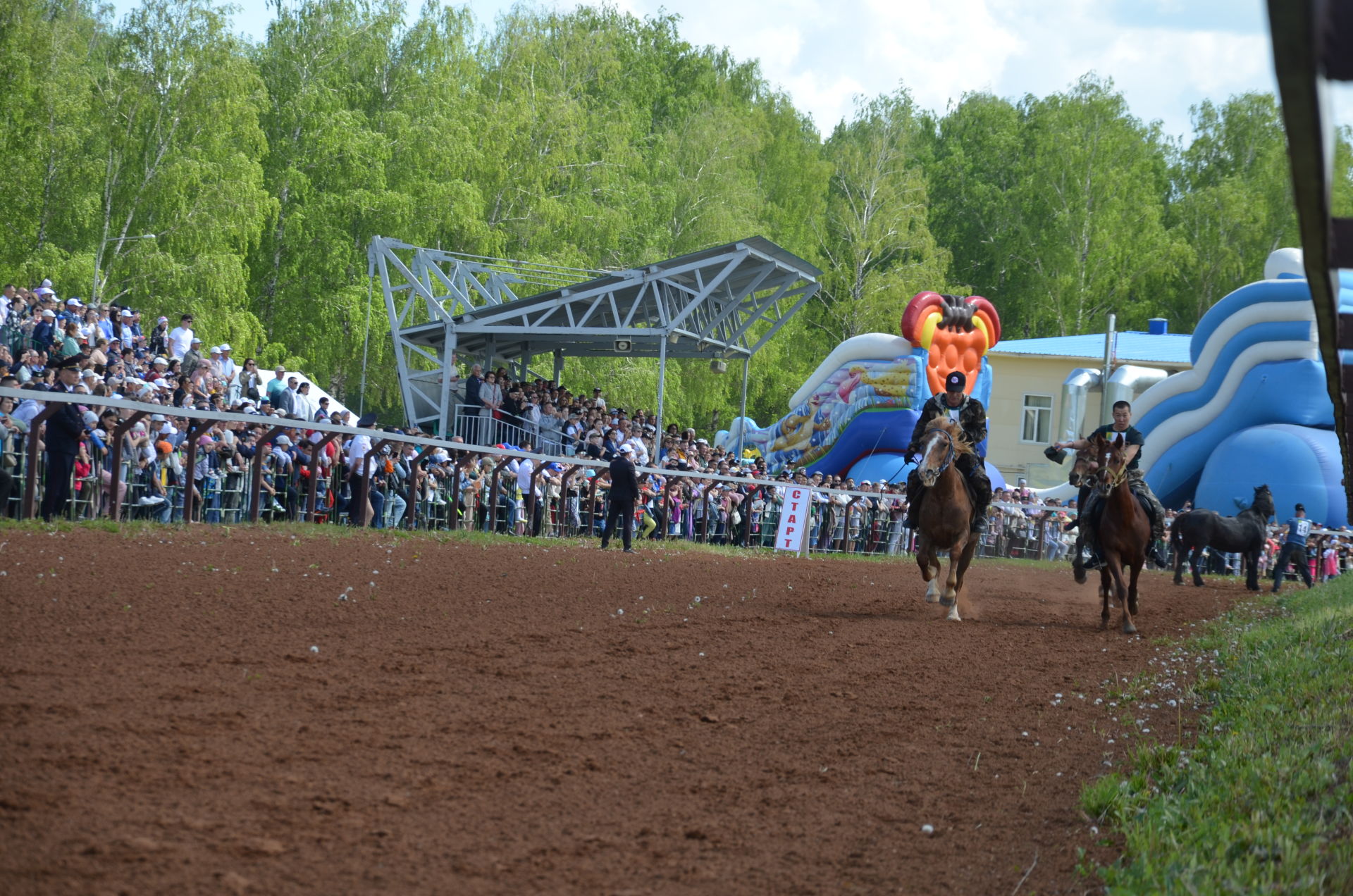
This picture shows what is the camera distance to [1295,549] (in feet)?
82.7

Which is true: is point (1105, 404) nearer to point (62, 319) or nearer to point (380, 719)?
point (62, 319)

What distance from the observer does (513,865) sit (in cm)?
445

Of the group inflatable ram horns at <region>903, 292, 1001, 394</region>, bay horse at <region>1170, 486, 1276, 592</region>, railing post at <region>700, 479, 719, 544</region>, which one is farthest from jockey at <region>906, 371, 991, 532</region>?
inflatable ram horns at <region>903, 292, 1001, 394</region>

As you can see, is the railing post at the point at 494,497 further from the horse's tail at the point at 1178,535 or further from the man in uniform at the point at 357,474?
the horse's tail at the point at 1178,535

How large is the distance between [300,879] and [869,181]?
50673 millimetres

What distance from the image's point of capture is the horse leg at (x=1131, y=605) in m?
13.1

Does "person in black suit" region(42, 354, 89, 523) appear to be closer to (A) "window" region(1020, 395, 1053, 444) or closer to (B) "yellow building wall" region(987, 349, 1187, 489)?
(B) "yellow building wall" region(987, 349, 1187, 489)

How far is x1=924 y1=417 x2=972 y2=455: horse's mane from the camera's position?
12.6 metres

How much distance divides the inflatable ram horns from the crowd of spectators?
3709mm

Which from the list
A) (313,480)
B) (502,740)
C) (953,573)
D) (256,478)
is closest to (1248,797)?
(502,740)

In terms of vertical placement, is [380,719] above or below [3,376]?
below

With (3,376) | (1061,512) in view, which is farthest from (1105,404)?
(3,376)

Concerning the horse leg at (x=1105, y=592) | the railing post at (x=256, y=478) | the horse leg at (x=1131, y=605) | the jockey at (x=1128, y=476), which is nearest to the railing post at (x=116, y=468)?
the railing post at (x=256, y=478)

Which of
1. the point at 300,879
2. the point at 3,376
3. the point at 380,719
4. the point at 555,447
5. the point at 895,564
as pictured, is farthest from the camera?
the point at 555,447
